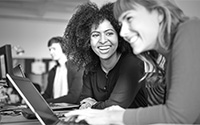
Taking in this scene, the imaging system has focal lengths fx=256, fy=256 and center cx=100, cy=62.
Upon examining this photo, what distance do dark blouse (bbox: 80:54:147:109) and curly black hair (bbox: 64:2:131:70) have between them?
68mm

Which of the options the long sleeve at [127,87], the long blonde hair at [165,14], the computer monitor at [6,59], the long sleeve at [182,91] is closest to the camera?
the long sleeve at [182,91]

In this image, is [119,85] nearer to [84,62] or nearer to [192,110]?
[84,62]

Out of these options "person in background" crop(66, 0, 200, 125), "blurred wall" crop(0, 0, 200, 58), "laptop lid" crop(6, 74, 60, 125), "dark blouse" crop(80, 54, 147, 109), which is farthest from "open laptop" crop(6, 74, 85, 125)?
"blurred wall" crop(0, 0, 200, 58)

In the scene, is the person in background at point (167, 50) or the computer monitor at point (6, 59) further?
the computer monitor at point (6, 59)

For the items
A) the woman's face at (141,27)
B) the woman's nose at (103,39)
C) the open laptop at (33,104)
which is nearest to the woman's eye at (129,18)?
the woman's face at (141,27)

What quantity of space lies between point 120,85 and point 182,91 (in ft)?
2.07

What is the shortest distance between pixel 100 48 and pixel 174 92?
0.72 meters

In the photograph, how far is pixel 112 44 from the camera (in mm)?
1383

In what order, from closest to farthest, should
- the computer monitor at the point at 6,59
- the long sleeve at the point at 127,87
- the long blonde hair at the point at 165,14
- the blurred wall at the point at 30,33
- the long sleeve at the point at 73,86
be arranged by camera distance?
A: 1. the long blonde hair at the point at 165,14
2. the long sleeve at the point at 127,87
3. the computer monitor at the point at 6,59
4. the long sleeve at the point at 73,86
5. the blurred wall at the point at 30,33

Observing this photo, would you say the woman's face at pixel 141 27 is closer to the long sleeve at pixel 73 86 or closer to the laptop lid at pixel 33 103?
the laptop lid at pixel 33 103

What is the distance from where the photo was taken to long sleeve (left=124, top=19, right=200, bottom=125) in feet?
2.33

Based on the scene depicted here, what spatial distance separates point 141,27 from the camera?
31.0 inches

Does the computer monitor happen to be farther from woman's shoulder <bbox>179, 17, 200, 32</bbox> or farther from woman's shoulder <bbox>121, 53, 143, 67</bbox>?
woman's shoulder <bbox>179, 17, 200, 32</bbox>

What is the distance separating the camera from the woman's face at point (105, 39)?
1.38 metres
